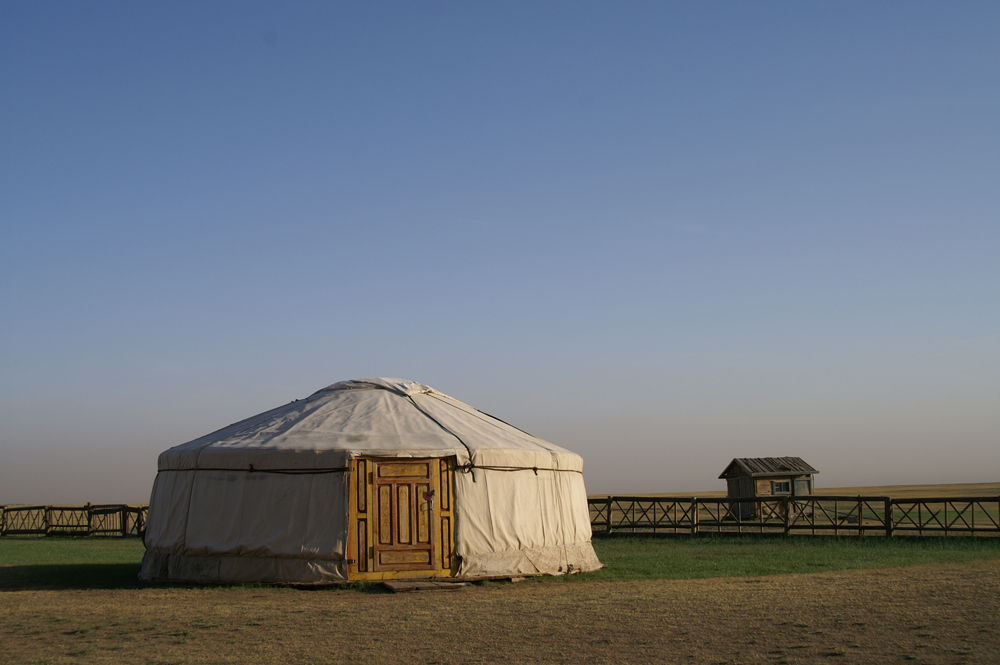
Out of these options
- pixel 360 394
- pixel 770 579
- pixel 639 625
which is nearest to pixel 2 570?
pixel 360 394

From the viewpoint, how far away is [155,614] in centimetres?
787

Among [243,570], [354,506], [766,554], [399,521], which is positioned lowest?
[766,554]

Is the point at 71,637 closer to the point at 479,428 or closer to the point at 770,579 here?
the point at 479,428

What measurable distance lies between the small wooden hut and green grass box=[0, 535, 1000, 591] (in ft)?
18.5

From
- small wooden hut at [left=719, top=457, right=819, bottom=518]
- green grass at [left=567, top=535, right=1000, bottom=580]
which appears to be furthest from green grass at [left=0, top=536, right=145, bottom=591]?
small wooden hut at [left=719, top=457, right=819, bottom=518]

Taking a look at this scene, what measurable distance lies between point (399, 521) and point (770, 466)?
634 inches

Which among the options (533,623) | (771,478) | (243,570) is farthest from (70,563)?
(771,478)

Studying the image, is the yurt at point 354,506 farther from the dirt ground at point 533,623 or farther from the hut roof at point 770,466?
the hut roof at point 770,466

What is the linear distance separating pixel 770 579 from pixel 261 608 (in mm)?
6081

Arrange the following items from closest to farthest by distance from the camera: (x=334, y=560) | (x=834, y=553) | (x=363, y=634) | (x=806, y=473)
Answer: (x=363, y=634) < (x=334, y=560) < (x=834, y=553) < (x=806, y=473)

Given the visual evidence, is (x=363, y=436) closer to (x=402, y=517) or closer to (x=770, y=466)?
(x=402, y=517)

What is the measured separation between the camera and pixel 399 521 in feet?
31.9

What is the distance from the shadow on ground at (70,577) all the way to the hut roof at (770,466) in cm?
1616

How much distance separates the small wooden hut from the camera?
22672 millimetres
